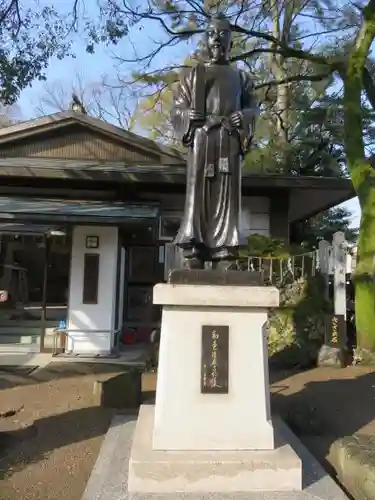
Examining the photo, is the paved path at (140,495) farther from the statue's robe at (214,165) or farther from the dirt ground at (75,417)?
the statue's robe at (214,165)

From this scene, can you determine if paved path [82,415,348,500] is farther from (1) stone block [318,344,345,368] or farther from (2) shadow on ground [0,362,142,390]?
A: (1) stone block [318,344,345,368]

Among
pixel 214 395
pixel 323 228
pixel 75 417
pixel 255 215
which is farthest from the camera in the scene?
pixel 323 228

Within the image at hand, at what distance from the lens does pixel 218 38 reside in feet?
15.5

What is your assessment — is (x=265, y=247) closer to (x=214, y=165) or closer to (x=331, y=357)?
(x=331, y=357)

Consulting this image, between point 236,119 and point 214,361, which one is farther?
point 236,119

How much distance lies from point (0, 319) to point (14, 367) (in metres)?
2.87

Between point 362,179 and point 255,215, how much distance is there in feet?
9.77

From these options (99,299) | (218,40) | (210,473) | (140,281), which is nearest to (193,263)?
(210,473)

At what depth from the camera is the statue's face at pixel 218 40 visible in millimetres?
4703

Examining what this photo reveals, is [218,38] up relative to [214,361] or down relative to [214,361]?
up

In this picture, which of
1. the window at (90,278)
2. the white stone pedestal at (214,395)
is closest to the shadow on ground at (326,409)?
the white stone pedestal at (214,395)

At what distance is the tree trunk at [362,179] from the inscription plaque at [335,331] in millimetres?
457

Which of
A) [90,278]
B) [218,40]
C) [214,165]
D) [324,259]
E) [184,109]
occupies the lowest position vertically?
[90,278]

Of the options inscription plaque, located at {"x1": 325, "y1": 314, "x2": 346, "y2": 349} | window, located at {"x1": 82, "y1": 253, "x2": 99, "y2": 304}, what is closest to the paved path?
inscription plaque, located at {"x1": 325, "y1": 314, "x2": 346, "y2": 349}
